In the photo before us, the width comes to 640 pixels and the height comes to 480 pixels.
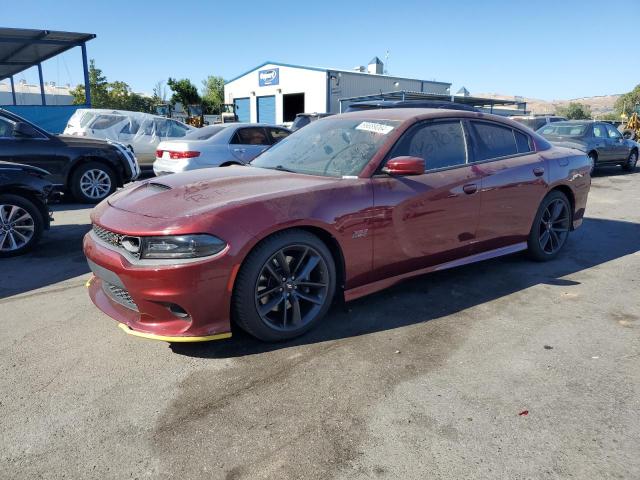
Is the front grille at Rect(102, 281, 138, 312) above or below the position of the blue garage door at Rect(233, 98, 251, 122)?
below

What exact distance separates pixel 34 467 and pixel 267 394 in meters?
1.12


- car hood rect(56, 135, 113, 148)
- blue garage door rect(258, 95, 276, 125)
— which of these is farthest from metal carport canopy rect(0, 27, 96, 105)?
blue garage door rect(258, 95, 276, 125)

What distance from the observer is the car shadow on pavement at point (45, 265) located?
14.6ft

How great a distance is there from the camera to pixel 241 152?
29.1 feet

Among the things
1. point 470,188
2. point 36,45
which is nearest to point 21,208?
point 470,188

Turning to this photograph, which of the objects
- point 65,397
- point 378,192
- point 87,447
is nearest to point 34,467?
point 87,447

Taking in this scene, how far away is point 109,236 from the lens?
3064 millimetres

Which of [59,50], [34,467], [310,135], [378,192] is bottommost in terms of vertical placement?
[34,467]

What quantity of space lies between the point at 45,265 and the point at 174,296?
310cm

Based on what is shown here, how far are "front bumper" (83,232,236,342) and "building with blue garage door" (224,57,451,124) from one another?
30.5 meters

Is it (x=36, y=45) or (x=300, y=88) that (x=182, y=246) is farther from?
(x=300, y=88)

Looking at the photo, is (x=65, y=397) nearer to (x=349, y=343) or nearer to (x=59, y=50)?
(x=349, y=343)

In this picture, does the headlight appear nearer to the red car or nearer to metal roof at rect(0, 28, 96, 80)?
the red car

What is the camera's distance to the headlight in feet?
9.04
